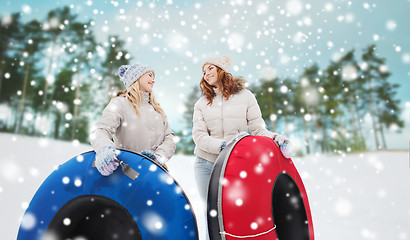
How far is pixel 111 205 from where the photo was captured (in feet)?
3.83

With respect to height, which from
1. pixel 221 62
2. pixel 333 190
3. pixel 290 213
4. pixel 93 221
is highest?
pixel 221 62

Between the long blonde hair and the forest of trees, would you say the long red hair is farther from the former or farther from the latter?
the forest of trees

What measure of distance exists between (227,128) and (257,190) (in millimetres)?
694

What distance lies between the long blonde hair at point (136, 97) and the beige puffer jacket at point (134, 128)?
3 cm

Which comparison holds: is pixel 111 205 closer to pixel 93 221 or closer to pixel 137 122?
pixel 93 221

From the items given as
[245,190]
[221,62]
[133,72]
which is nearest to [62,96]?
[133,72]

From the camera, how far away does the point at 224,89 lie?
2105 mm

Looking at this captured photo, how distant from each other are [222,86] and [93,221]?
131cm

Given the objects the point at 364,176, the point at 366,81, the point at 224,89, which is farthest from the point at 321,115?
the point at 224,89

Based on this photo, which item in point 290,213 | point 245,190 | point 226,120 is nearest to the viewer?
point 245,190

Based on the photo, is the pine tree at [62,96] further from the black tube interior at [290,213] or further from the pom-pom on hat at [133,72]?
the black tube interior at [290,213]

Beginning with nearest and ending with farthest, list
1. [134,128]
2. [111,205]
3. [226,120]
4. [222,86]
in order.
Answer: [111,205]
[134,128]
[226,120]
[222,86]

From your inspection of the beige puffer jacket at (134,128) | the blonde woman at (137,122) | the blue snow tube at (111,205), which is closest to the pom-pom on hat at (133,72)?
the blonde woman at (137,122)

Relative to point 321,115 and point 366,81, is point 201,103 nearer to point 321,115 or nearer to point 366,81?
point 321,115
